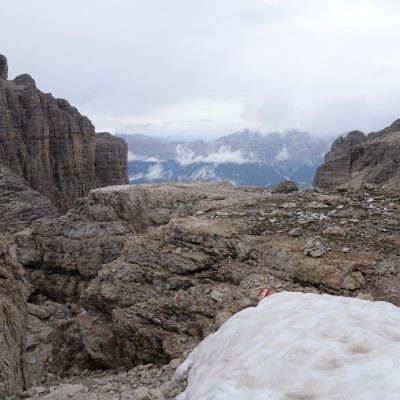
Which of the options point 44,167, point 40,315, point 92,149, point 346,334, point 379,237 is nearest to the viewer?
point 346,334

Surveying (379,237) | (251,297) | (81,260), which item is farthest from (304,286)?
(81,260)

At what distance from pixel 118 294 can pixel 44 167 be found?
258 feet

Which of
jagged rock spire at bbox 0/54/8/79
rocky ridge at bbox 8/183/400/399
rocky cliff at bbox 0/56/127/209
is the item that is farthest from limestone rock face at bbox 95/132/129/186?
rocky ridge at bbox 8/183/400/399

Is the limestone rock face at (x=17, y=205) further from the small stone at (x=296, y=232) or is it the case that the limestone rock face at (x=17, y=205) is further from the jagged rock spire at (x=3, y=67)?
the small stone at (x=296, y=232)

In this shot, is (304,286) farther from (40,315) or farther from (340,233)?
(40,315)

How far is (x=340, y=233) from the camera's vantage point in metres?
16.6

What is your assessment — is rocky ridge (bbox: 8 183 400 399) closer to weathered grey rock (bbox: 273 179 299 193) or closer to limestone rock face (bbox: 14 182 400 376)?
limestone rock face (bbox: 14 182 400 376)

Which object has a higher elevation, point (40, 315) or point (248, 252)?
point (248, 252)

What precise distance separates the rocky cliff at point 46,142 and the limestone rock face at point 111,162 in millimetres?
346

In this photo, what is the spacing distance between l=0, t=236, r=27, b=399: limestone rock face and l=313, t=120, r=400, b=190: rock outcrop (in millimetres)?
53543

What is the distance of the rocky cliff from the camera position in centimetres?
8481

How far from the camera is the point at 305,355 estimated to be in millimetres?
7699

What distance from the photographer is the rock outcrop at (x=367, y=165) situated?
63.0m

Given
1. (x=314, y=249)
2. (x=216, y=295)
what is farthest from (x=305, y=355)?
(x=314, y=249)
